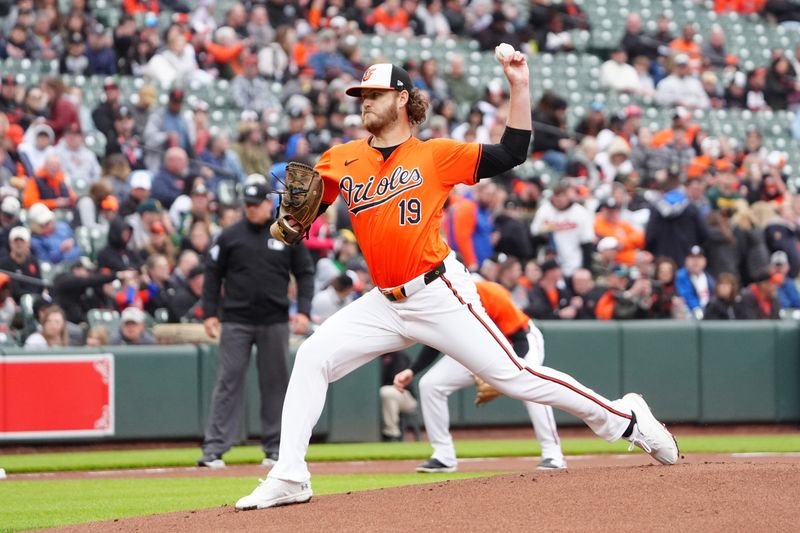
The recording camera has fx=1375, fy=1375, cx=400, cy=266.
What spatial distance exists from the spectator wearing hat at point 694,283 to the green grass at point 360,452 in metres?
2.29

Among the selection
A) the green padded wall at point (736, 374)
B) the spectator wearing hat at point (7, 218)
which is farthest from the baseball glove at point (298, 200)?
Answer: the green padded wall at point (736, 374)

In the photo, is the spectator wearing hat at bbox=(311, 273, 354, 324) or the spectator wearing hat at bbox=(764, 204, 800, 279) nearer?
the spectator wearing hat at bbox=(311, 273, 354, 324)

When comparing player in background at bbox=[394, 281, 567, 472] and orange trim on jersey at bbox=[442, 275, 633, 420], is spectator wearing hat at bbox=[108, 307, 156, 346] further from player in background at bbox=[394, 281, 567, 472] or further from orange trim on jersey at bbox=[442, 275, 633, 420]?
orange trim on jersey at bbox=[442, 275, 633, 420]

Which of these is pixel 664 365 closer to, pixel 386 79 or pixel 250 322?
pixel 250 322

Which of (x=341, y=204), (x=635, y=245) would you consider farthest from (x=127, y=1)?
(x=635, y=245)

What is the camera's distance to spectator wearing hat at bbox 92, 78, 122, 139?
52.9 feet

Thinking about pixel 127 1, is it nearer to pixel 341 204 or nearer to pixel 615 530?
pixel 341 204

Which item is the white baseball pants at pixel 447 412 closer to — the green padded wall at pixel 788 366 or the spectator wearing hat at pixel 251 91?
the green padded wall at pixel 788 366

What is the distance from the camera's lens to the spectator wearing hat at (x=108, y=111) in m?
16.1

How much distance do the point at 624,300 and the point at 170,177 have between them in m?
5.23

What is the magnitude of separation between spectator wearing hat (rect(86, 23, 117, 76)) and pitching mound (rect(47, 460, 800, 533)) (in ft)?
37.9

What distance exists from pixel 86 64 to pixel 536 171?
6127mm

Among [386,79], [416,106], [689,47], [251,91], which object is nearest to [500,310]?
[416,106]

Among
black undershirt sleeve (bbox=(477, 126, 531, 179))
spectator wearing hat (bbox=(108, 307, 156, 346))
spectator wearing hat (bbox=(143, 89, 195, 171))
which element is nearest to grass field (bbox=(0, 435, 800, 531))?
spectator wearing hat (bbox=(108, 307, 156, 346))
